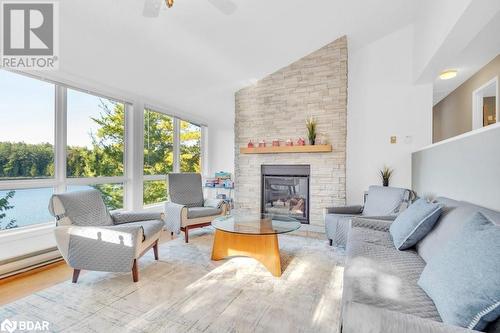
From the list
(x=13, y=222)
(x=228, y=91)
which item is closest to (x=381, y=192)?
(x=228, y=91)

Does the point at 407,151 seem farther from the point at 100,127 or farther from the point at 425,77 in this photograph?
Result: the point at 100,127

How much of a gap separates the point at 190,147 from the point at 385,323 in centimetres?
508

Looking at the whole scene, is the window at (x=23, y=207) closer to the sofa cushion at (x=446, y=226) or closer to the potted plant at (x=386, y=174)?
the sofa cushion at (x=446, y=226)

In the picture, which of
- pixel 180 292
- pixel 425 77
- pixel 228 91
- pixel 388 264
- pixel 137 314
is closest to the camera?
pixel 388 264

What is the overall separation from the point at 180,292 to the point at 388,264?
62.1 inches

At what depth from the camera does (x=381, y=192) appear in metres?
3.06

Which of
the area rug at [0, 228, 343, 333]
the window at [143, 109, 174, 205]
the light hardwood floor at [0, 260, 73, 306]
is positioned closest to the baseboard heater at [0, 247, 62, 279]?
the light hardwood floor at [0, 260, 73, 306]

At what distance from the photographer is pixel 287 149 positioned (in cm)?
423

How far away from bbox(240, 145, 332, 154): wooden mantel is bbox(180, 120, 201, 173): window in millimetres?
1404

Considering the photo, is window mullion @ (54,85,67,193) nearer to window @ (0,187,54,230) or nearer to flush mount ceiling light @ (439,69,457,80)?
window @ (0,187,54,230)

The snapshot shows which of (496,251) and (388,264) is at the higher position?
(496,251)

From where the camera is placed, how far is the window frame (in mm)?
2820

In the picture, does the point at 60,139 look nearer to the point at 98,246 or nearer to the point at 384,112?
the point at 98,246

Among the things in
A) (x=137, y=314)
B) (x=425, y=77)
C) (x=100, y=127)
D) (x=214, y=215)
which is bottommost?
(x=137, y=314)
